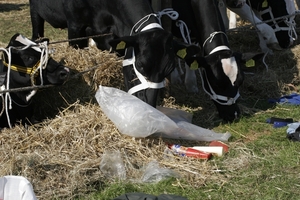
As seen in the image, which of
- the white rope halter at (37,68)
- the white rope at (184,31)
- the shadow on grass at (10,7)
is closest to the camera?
the white rope halter at (37,68)

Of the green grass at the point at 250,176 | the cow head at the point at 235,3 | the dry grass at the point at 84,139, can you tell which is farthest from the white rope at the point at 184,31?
the cow head at the point at 235,3

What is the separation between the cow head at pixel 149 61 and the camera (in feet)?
18.4

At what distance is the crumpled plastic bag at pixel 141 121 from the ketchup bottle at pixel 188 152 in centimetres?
16

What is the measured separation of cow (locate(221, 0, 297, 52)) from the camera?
28.7 ft

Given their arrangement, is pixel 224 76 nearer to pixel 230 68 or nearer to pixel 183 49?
pixel 230 68

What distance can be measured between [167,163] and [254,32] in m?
5.26

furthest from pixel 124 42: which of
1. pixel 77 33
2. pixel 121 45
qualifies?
pixel 77 33

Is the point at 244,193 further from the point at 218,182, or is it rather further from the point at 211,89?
the point at 211,89

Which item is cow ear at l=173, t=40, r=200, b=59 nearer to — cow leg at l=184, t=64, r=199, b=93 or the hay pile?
the hay pile

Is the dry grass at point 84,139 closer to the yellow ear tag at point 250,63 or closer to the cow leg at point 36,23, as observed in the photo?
the yellow ear tag at point 250,63

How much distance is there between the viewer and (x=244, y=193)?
4.51 metres

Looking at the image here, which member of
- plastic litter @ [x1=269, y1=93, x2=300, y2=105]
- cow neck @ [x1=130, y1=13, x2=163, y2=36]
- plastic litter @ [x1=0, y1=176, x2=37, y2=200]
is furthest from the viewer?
plastic litter @ [x1=269, y1=93, x2=300, y2=105]

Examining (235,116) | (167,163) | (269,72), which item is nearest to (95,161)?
(167,163)

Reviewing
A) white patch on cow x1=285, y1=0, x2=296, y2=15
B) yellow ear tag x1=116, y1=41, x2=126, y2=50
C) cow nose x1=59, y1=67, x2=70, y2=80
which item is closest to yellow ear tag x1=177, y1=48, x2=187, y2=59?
yellow ear tag x1=116, y1=41, x2=126, y2=50
